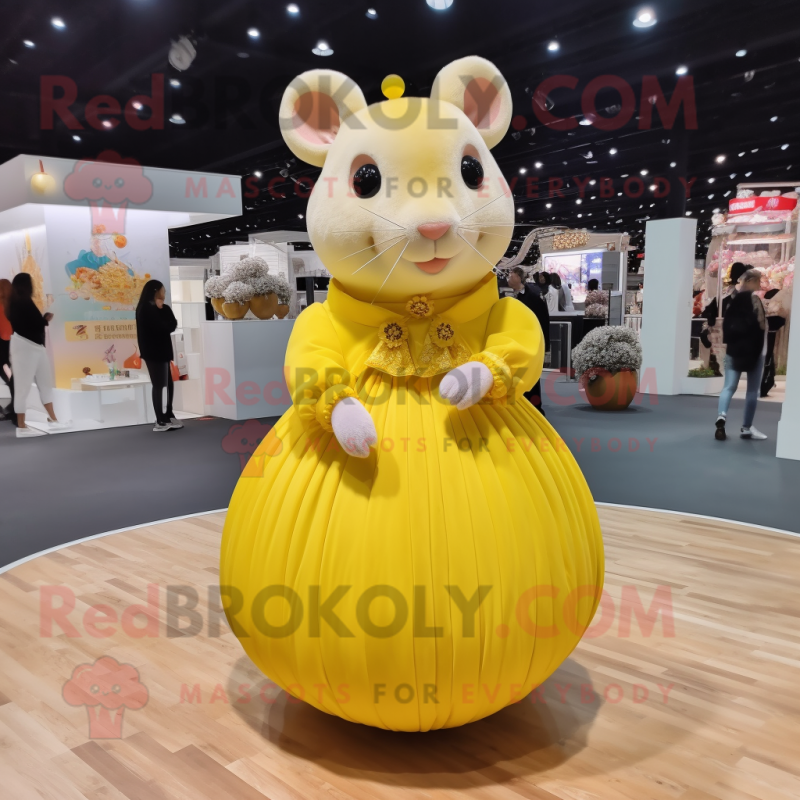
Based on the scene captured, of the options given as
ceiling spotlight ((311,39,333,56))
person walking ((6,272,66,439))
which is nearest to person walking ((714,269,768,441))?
ceiling spotlight ((311,39,333,56))

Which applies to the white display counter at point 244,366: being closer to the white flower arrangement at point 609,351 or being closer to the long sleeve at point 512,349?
the white flower arrangement at point 609,351

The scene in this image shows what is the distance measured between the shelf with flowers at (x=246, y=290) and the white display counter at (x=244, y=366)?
0.45ft

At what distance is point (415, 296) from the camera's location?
1.82m

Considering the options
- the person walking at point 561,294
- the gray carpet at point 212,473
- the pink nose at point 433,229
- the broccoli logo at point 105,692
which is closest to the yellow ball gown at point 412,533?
the pink nose at point 433,229

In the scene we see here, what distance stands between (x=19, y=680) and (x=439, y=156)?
81.1 inches

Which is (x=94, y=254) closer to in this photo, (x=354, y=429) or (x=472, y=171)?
(x=472, y=171)

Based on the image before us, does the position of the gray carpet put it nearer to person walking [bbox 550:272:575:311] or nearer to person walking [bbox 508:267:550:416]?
person walking [bbox 508:267:550:416]

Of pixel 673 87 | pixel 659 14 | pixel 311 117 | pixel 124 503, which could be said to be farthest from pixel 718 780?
pixel 673 87

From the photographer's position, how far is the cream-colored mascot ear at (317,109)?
6.07 ft

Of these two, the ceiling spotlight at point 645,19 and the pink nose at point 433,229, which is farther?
the ceiling spotlight at point 645,19

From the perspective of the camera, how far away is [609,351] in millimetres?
7359

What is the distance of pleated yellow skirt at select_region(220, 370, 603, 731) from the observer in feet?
5.35

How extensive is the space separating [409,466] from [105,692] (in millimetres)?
1308

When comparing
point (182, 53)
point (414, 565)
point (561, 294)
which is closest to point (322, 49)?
point (182, 53)
